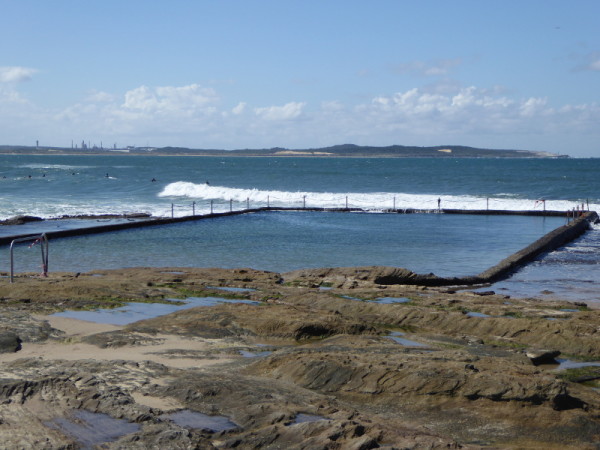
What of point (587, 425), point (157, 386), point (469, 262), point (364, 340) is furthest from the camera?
point (469, 262)

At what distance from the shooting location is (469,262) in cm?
2589

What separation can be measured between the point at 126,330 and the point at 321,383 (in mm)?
4634

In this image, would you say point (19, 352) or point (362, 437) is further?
point (19, 352)

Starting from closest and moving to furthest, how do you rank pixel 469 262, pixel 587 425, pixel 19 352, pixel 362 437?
pixel 362 437
pixel 587 425
pixel 19 352
pixel 469 262

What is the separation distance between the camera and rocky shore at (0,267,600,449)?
27.6ft

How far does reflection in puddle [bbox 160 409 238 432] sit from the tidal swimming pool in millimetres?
14590

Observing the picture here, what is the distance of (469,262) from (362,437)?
61.6 feet

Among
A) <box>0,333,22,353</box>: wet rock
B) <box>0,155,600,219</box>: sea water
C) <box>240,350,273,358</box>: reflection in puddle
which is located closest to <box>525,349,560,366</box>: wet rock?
<box>240,350,273,358</box>: reflection in puddle

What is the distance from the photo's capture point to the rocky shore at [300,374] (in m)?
8.40

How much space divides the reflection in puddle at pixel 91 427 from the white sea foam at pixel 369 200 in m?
43.6

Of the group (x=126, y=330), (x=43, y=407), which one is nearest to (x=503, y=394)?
A: (x=43, y=407)

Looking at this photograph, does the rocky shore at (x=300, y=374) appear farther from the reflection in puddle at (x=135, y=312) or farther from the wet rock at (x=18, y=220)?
the wet rock at (x=18, y=220)

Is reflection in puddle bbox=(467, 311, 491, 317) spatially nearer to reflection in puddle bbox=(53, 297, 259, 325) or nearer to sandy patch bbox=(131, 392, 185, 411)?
reflection in puddle bbox=(53, 297, 259, 325)

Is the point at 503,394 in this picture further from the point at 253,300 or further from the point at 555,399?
the point at 253,300
